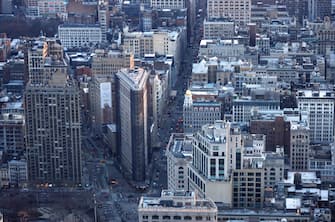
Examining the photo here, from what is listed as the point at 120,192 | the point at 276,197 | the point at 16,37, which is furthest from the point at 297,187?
the point at 16,37

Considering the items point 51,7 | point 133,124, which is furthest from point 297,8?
point 133,124

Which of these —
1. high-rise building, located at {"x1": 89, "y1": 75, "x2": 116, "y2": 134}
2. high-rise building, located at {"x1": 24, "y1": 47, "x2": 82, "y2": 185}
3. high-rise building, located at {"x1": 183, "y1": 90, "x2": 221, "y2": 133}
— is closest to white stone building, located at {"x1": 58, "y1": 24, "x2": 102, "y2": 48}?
high-rise building, located at {"x1": 89, "y1": 75, "x2": 116, "y2": 134}

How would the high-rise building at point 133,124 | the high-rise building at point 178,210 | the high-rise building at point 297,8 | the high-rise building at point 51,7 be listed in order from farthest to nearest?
1. the high-rise building at point 51,7
2. the high-rise building at point 297,8
3. the high-rise building at point 133,124
4. the high-rise building at point 178,210

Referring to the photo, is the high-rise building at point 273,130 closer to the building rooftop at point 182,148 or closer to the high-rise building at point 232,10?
the building rooftop at point 182,148

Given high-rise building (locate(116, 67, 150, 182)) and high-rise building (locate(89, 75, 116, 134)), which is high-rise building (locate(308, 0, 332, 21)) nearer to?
high-rise building (locate(89, 75, 116, 134))

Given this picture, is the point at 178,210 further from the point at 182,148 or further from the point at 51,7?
the point at 51,7

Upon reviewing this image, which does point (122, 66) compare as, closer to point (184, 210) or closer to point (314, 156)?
point (314, 156)

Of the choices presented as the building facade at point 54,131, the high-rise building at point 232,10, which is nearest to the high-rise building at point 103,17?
the high-rise building at point 232,10

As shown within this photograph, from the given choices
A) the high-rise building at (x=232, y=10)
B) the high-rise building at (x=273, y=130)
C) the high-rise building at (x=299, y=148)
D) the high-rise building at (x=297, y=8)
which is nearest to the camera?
the high-rise building at (x=299, y=148)
